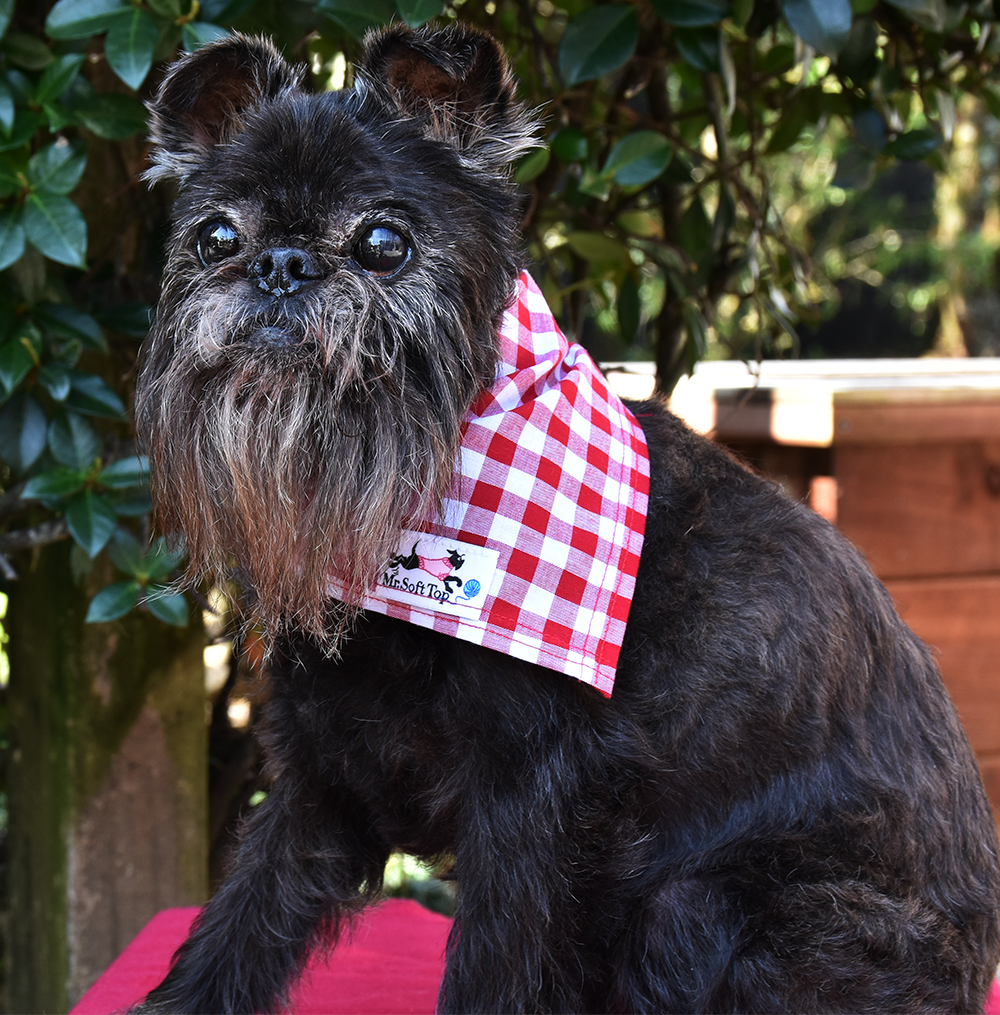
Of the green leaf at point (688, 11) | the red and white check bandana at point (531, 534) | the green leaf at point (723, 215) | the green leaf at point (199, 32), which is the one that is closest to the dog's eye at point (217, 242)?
the red and white check bandana at point (531, 534)

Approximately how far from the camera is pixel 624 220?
281 centimetres

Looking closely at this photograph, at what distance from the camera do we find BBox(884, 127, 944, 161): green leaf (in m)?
2.39

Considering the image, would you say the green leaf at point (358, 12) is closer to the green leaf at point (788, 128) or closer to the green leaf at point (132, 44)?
the green leaf at point (132, 44)

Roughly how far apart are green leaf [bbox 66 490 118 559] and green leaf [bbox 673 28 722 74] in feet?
4.49

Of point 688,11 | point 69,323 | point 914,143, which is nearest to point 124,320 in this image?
point 69,323

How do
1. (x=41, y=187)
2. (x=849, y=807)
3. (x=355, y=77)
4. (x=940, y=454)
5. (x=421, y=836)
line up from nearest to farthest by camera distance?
1. (x=355, y=77)
2. (x=849, y=807)
3. (x=421, y=836)
4. (x=41, y=187)
5. (x=940, y=454)

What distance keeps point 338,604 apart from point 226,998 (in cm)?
71

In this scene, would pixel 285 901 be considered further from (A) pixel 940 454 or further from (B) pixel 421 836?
(A) pixel 940 454

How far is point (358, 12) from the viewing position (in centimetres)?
185

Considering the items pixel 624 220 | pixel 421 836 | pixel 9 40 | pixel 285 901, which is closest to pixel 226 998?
pixel 285 901

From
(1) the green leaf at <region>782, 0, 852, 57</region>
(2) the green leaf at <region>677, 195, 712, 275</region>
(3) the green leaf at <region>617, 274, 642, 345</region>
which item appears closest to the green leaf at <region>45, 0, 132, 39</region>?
(1) the green leaf at <region>782, 0, 852, 57</region>

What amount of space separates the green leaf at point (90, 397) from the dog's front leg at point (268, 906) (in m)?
0.76

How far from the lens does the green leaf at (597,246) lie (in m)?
2.42

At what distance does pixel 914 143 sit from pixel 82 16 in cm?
169
